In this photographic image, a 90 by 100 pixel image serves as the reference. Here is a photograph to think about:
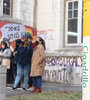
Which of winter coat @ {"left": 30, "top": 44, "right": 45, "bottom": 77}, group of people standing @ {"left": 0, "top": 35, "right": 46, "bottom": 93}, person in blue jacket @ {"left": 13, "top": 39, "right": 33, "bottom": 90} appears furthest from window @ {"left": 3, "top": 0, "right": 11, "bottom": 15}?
winter coat @ {"left": 30, "top": 44, "right": 45, "bottom": 77}

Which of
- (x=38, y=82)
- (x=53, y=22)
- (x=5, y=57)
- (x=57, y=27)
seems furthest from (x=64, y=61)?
(x=38, y=82)

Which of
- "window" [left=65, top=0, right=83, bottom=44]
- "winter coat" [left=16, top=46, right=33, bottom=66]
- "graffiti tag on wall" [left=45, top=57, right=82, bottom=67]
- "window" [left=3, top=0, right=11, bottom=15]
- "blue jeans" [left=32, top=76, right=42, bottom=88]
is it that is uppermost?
"window" [left=3, top=0, right=11, bottom=15]

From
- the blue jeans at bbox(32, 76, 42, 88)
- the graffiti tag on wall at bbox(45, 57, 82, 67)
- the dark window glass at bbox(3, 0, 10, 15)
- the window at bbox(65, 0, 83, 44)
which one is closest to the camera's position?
the blue jeans at bbox(32, 76, 42, 88)

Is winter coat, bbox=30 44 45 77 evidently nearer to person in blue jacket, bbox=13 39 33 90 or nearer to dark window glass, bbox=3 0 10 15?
person in blue jacket, bbox=13 39 33 90

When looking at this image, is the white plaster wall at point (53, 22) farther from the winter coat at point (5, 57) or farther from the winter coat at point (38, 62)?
the winter coat at point (38, 62)

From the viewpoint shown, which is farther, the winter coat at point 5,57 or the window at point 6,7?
the window at point 6,7

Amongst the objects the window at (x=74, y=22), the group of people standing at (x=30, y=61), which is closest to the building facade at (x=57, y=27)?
the window at (x=74, y=22)

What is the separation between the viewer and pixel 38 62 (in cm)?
867

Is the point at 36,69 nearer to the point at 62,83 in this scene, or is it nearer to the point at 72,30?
the point at 62,83

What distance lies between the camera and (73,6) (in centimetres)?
1365

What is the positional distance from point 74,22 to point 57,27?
864 millimetres

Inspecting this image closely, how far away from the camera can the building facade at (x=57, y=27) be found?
1297cm

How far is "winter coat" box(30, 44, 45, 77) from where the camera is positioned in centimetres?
866

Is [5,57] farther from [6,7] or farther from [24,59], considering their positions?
[6,7]
